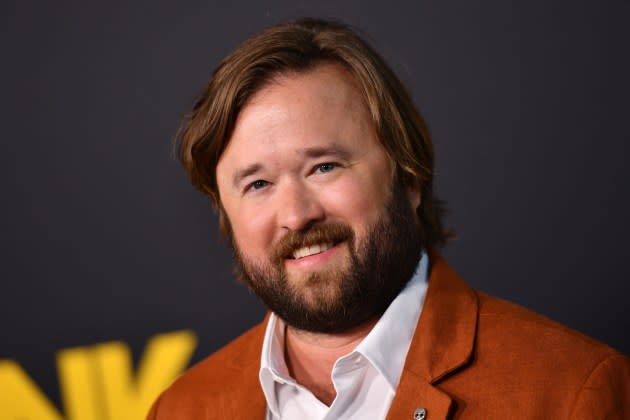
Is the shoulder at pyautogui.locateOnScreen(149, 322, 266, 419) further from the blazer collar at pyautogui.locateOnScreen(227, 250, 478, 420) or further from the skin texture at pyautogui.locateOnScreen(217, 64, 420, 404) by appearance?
the skin texture at pyautogui.locateOnScreen(217, 64, 420, 404)

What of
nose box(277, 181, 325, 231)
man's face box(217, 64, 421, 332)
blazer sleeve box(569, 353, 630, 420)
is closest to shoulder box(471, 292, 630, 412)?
blazer sleeve box(569, 353, 630, 420)

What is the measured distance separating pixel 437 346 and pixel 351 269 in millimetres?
223

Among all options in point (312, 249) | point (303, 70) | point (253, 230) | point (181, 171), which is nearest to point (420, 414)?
point (312, 249)

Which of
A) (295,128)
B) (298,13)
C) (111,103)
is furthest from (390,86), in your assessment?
(111,103)

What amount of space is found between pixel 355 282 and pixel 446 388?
0.89ft

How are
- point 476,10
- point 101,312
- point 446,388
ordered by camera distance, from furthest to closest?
point 101,312 → point 476,10 → point 446,388

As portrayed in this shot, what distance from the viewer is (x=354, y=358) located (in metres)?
1.68

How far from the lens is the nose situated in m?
1.64

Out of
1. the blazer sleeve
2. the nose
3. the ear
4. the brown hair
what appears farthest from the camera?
the ear

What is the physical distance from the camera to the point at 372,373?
1697 millimetres

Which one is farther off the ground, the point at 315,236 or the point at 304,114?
the point at 304,114

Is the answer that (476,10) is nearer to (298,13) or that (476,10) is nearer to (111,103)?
(298,13)

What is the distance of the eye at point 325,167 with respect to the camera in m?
1.68

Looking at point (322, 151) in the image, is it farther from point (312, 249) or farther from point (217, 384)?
point (217, 384)
